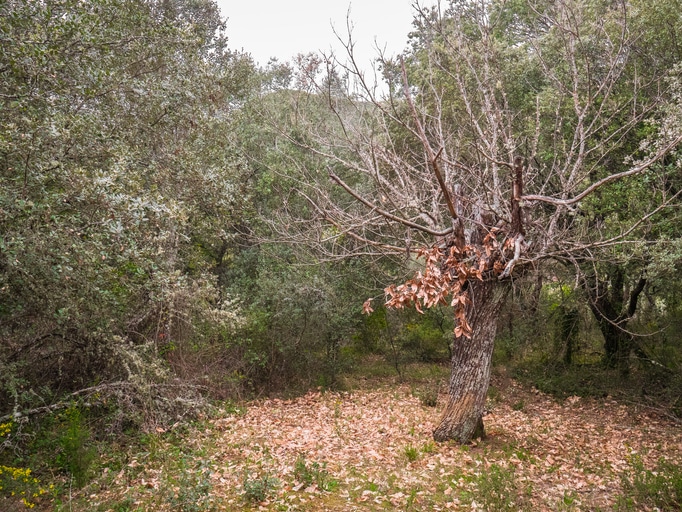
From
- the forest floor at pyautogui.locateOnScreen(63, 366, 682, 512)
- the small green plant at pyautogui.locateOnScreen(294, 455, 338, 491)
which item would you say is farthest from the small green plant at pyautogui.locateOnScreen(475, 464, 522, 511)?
the small green plant at pyautogui.locateOnScreen(294, 455, 338, 491)

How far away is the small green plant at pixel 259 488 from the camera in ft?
17.4

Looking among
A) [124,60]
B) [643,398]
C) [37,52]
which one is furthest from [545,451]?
[124,60]

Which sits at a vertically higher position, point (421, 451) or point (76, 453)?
point (76, 453)

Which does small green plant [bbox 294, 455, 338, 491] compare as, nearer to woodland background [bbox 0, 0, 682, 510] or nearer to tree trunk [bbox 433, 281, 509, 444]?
tree trunk [bbox 433, 281, 509, 444]

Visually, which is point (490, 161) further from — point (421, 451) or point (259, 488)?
point (259, 488)

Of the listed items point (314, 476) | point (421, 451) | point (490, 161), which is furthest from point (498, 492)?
point (490, 161)

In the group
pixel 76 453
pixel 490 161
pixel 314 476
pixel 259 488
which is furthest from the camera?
pixel 490 161

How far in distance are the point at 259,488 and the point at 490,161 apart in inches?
219

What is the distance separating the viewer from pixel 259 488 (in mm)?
5312

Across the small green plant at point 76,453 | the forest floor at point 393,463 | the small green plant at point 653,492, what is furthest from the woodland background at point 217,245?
the small green plant at point 653,492

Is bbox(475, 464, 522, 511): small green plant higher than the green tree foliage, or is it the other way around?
the green tree foliage

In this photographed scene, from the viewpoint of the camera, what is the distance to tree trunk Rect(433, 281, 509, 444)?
23.1ft

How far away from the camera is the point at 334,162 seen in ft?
43.2

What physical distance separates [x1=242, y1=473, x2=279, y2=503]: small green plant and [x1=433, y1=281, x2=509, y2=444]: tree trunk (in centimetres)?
291
